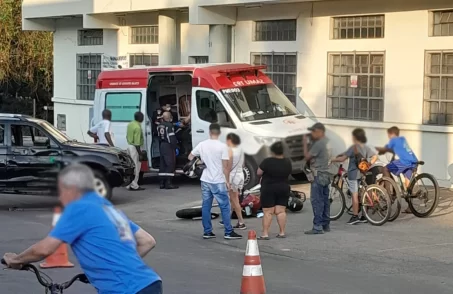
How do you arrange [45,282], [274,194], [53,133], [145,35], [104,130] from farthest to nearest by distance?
[145,35] → [53,133] → [104,130] → [274,194] → [45,282]

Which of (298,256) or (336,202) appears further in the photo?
(336,202)

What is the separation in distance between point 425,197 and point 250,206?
9.17ft

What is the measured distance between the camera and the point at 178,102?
17.5 m

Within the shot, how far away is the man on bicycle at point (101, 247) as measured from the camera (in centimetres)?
421

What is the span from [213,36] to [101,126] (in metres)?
6.54

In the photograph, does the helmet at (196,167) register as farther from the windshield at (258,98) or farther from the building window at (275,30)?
the building window at (275,30)

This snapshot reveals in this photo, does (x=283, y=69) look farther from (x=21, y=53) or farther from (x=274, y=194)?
(x=21, y=53)

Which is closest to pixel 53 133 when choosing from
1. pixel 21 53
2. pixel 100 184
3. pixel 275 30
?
pixel 275 30

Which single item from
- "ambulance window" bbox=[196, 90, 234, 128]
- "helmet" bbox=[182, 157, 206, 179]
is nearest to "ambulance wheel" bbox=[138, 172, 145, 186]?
"ambulance window" bbox=[196, 90, 234, 128]

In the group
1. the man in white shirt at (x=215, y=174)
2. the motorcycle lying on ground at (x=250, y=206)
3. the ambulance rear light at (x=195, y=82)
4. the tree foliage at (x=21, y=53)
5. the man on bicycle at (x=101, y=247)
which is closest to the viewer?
the man on bicycle at (x=101, y=247)

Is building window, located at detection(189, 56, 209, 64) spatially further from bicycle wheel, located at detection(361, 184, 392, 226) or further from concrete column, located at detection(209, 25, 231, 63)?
bicycle wheel, located at detection(361, 184, 392, 226)

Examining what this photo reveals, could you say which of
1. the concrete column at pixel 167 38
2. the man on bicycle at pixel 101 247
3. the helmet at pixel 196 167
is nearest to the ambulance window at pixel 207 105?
the helmet at pixel 196 167

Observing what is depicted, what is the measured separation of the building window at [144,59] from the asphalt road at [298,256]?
367 inches

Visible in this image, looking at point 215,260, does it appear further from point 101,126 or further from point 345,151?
point 345,151
